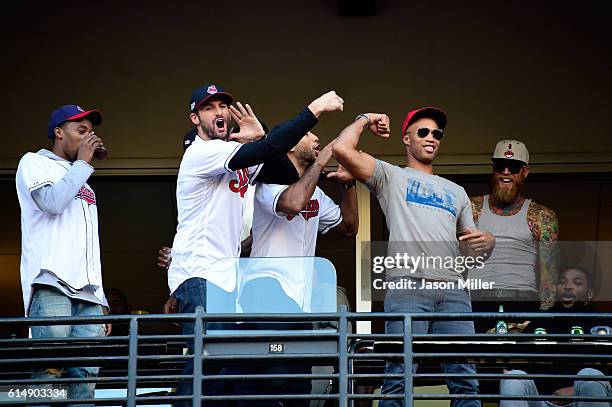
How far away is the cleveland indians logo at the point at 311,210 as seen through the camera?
26.9 feet

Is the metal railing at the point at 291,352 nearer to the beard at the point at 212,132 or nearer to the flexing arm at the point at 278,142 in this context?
the flexing arm at the point at 278,142

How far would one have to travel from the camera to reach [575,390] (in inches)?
306

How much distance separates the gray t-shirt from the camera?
7797mm

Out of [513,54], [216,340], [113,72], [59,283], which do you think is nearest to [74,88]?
[113,72]

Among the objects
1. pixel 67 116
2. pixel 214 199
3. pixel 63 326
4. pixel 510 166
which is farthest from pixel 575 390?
pixel 67 116

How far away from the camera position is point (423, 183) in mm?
8102

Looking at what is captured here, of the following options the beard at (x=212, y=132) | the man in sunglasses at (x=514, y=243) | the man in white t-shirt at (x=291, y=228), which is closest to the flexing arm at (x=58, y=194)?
the beard at (x=212, y=132)

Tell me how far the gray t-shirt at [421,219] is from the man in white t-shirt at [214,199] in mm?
585

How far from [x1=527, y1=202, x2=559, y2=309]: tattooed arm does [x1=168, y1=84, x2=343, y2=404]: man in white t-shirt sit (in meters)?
1.72

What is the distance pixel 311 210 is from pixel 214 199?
73 cm

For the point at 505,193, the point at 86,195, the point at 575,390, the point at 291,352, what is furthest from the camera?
the point at 505,193

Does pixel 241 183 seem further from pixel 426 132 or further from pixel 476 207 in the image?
pixel 476 207

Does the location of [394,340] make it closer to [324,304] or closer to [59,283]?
[324,304]

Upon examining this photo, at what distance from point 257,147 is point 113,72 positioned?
4410 mm
